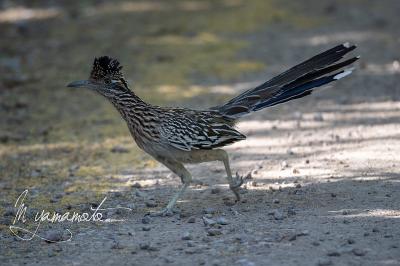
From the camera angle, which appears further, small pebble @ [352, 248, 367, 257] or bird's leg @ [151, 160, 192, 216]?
bird's leg @ [151, 160, 192, 216]

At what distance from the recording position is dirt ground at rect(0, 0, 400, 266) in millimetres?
6457

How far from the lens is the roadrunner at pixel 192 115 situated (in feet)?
24.4

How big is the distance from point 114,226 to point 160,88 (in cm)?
550

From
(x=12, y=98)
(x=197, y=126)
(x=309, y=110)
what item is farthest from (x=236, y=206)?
(x=12, y=98)

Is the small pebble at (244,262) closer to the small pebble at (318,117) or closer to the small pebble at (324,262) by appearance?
the small pebble at (324,262)

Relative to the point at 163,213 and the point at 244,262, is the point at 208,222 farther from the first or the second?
the point at 244,262

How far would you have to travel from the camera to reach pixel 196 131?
7520mm

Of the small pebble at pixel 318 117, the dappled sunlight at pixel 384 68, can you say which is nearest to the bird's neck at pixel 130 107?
the small pebble at pixel 318 117

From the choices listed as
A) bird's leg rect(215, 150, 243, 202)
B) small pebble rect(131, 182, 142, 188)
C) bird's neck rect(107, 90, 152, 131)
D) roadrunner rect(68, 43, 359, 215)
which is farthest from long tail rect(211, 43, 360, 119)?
small pebble rect(131, 182, 142, 188)

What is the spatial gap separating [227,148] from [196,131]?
224cm

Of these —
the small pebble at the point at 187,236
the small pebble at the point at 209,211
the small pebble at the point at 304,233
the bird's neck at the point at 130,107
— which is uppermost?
the bird's neck at the point at 130,107

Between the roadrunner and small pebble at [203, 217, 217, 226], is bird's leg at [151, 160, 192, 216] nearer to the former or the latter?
the roadrunner

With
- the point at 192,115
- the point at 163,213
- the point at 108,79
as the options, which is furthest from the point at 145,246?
the point at 108,79

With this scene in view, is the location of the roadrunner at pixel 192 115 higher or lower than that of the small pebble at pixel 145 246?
higher
